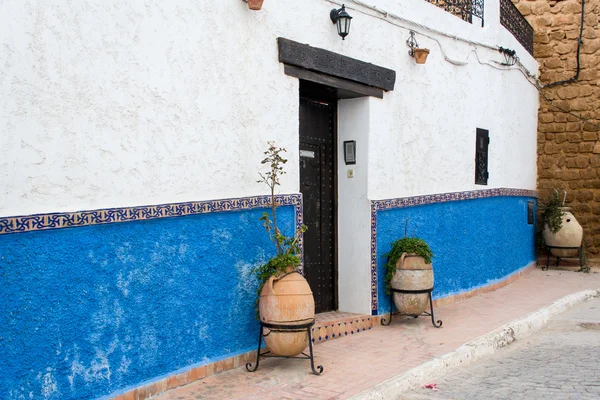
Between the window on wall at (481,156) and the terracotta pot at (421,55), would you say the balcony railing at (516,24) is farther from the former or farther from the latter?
the terracotta pot at (421,55)

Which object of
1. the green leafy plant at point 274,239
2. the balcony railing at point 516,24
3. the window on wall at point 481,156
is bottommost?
the green leafy plant at point 274,239

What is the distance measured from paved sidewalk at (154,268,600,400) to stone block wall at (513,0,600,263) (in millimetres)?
4082

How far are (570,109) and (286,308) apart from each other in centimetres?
947

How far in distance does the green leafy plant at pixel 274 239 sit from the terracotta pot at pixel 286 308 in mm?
91

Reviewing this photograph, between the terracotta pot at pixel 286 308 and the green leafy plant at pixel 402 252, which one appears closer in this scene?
the terracotta pot at pixel 286 308

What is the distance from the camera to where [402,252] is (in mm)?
6684

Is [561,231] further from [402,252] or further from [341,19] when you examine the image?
[341,19]

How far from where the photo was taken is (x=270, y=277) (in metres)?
4.91

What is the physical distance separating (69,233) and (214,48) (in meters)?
1.94

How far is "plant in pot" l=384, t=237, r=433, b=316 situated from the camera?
259 inches

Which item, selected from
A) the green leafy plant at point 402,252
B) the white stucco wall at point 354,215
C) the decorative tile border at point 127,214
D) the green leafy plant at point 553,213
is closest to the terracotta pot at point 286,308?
the decorative tile border at point 127,214

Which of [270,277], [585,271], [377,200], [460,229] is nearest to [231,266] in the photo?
[270,277]

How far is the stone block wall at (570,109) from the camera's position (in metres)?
11.9

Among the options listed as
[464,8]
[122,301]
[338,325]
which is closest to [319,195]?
[338,325]
